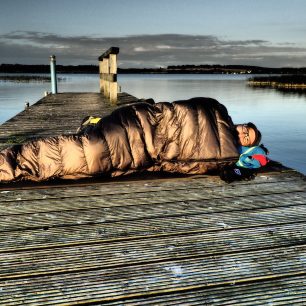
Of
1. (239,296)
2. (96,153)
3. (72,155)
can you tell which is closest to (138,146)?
(96,153)

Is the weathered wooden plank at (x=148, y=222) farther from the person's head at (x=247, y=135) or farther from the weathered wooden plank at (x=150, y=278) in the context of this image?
the person's head at (x=247, y=135)

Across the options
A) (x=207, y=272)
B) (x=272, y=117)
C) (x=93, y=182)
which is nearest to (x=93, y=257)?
(x=207, y=272)

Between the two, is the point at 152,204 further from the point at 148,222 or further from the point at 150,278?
the point at 150,278

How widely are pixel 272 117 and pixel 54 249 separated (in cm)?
2109

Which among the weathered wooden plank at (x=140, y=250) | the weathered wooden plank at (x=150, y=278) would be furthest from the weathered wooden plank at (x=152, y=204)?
the weathered wooden plank at (x=150, y=278)

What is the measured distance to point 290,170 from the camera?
376cm

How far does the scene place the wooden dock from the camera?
1.69m

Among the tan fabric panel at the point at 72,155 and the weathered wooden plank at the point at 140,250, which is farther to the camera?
the tan fabric panel at the point at 72,155

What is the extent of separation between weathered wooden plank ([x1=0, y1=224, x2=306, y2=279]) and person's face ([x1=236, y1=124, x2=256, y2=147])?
5.40ft

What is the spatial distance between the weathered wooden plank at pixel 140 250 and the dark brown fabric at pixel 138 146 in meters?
1.26

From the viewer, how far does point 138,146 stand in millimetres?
3371

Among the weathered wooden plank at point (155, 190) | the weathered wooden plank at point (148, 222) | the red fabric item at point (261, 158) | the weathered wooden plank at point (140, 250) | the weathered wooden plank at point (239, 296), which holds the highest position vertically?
the red fabric item at point (261, 158)

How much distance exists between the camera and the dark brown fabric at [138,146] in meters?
3.24

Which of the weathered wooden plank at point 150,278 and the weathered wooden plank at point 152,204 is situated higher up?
the weathered wooden plank at point 152,204
